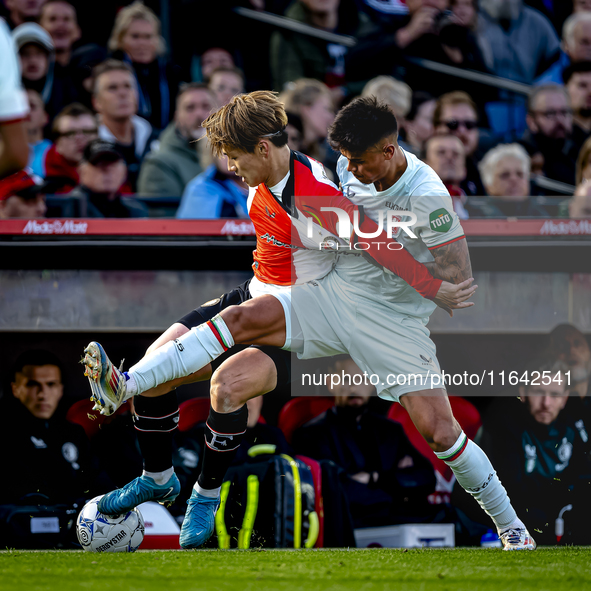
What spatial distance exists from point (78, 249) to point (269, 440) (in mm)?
1711

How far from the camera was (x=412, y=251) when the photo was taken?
4.23m

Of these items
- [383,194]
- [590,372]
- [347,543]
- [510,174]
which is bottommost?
[347,543]

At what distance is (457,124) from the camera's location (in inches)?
257

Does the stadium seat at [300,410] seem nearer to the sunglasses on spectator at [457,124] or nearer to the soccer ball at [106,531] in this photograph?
the soccer ball at [106,531]

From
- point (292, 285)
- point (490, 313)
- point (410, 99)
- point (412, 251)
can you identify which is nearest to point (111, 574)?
point (292, 285)

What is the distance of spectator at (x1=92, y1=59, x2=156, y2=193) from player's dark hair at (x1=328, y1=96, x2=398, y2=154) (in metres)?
2.66

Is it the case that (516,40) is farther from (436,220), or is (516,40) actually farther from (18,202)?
(18,202)

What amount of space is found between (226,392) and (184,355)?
0.94 ft

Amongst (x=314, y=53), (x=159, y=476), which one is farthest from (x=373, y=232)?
(x=314, y=53)

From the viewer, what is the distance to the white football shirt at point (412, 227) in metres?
4.03

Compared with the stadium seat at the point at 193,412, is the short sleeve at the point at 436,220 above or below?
above

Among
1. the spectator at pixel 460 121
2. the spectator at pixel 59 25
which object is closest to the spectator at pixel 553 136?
the spectator at pixel 460 121

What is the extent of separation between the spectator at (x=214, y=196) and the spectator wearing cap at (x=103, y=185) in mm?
317

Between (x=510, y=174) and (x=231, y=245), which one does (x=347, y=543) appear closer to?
(x=231, y=245)
